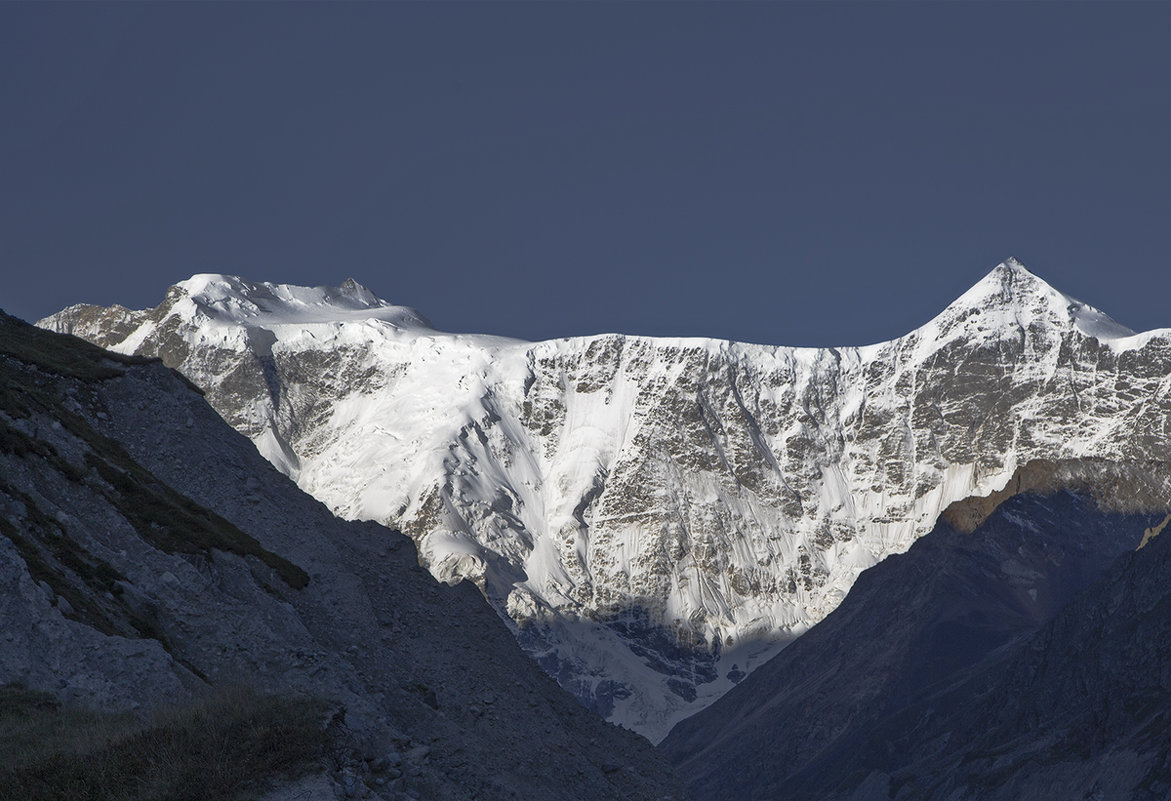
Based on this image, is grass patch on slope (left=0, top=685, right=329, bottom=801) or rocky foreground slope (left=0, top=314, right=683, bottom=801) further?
rocky foreground slope (left=0, top=314, right=683, bottom=801)

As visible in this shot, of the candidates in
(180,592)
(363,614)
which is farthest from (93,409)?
(180,592)

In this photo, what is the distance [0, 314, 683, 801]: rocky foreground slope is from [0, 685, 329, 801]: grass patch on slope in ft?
3.71

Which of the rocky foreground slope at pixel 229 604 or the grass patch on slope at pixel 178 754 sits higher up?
the rocky foreground slope at pixel 229 604

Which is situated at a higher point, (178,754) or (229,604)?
(229,604)

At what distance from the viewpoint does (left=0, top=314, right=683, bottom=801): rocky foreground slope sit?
41406 mm

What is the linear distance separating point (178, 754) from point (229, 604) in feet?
64.7

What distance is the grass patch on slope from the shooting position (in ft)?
108

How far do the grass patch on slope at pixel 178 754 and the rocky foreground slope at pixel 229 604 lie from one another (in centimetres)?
113

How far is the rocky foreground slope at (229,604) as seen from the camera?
41.4 m

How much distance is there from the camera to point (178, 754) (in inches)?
1314

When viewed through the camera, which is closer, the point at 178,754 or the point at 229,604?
the point at 178,754

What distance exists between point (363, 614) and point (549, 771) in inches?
348

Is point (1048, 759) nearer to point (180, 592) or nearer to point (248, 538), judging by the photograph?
point (248, 538)

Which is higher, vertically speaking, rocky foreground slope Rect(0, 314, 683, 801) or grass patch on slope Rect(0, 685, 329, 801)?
rocky foreground slope Rect(0, 314, 683, 801)
